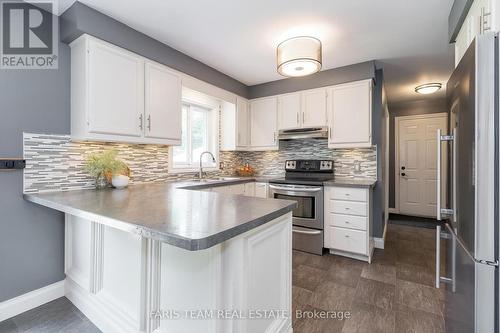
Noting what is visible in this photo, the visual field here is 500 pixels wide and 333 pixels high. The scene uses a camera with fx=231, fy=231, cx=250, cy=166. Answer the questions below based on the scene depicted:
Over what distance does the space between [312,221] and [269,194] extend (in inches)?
27.6

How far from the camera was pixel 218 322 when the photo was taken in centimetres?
103

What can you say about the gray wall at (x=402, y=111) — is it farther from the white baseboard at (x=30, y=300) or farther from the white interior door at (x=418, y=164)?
the white baseboard at (x=30, y=300)

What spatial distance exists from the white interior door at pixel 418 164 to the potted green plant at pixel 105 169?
18.3ft

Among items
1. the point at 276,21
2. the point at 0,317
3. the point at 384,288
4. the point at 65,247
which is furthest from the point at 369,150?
the point at 0,317

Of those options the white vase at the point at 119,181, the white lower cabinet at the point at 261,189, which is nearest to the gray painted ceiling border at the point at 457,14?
the white lower cabinet at the point at 261,189

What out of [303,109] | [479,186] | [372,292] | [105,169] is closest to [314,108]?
[303,109]

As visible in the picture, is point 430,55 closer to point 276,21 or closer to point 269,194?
point 276,21

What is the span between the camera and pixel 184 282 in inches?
45.6

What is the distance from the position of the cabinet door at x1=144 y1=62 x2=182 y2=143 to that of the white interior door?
5.01 m

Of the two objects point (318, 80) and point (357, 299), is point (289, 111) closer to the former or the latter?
point (318, 80)

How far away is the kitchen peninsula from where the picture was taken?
987 mm

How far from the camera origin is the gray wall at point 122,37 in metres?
1.89

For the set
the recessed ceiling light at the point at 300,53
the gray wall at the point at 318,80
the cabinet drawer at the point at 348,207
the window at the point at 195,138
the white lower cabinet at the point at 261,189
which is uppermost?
the gray wall at the point at 318,80

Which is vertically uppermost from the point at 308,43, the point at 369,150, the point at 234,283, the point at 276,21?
the point at 276,21
